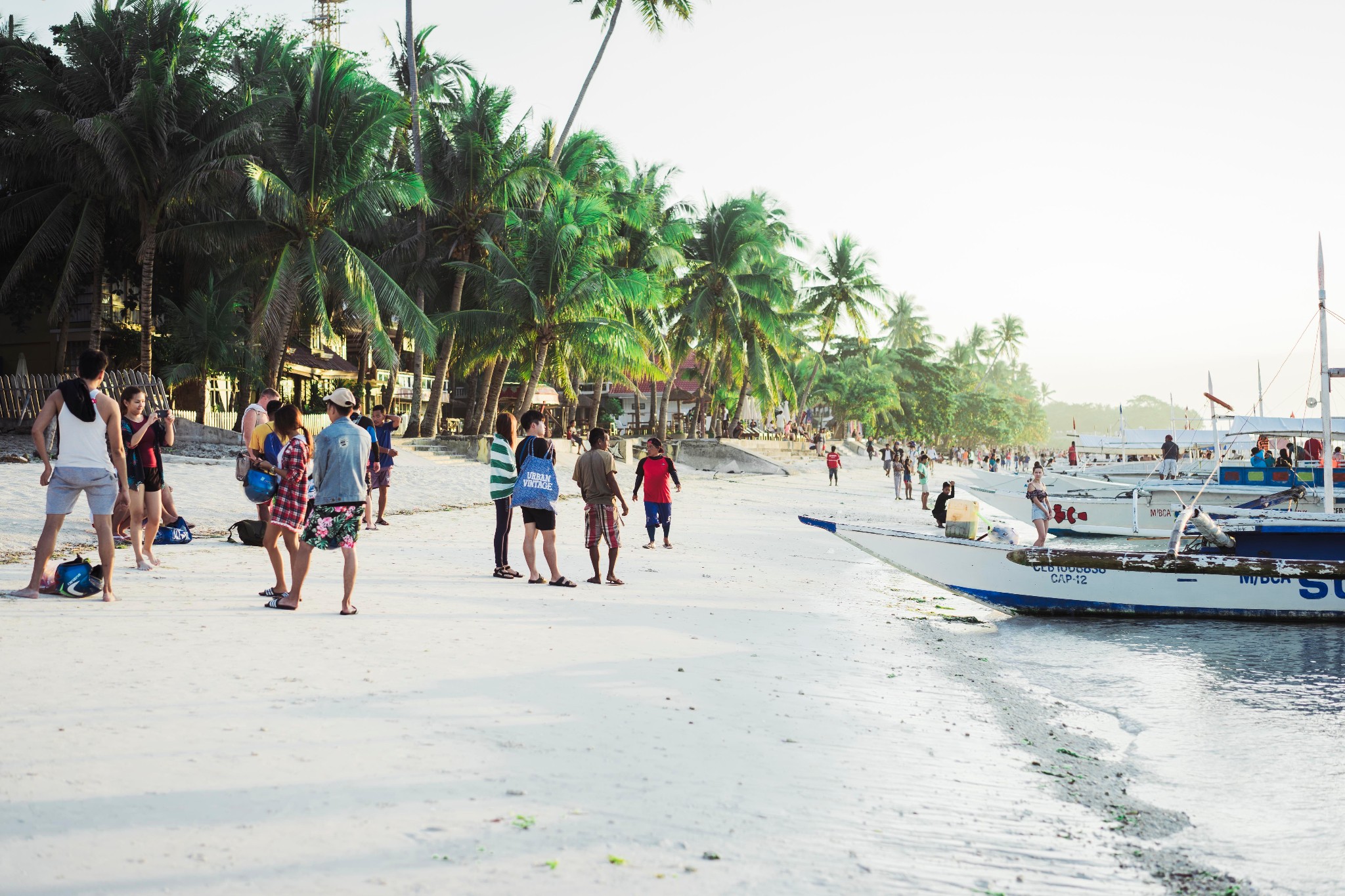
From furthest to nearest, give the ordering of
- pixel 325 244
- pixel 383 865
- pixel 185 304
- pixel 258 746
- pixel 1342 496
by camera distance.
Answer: pixel 185 304
pixel 325 244
pixel 1342 496
pixel 258 746
pixel 383 865

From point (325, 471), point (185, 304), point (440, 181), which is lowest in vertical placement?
point (325, 471)

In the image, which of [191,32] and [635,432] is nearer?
[191,32]

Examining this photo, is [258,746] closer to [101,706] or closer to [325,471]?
[101,706]

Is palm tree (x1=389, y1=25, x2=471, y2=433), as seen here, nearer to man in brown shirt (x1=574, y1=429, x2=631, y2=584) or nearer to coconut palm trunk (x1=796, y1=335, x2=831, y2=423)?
man in brown shirt (x1=574, y1=429, x2=631, y2=584)

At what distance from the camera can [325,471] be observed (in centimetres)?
701

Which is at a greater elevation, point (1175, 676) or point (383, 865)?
point (383, 865)

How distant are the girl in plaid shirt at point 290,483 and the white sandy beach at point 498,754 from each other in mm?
625

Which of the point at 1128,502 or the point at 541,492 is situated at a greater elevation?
the point at 541,492

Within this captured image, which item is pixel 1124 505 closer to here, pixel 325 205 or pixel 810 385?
pixel 325 205

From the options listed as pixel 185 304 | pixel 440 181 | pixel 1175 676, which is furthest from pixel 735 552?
pixel 185 304

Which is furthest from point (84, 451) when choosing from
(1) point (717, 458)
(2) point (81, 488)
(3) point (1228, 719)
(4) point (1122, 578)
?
(1) point (717, 458)

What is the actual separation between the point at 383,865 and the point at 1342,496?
2141 centimetres

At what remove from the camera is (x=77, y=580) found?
7.39 m

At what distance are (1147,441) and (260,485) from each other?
5730 centimetres
